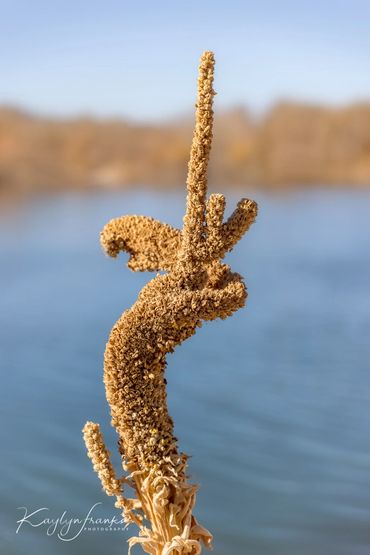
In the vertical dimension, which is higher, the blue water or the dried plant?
the blue water

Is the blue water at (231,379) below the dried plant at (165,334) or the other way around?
the other way around

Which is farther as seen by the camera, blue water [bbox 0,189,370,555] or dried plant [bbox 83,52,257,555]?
blue water [bbox 0,189,370,555]

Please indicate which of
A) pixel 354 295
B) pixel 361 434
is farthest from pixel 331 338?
pixel 361 434

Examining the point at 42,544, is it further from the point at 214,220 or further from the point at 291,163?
the point at 291,163

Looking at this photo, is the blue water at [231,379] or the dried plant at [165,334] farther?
the blue water at [231,379]
